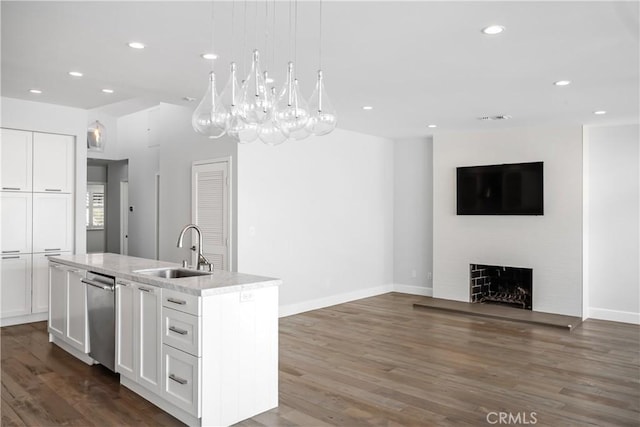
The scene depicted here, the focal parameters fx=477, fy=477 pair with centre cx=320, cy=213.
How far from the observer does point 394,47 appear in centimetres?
340

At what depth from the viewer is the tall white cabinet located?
5.40 metres

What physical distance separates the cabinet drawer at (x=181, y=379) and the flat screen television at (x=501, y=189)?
16.8 ft

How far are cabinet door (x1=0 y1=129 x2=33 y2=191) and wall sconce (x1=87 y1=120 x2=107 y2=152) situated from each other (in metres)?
3.09

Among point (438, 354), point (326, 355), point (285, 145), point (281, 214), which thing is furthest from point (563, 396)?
point (285, 145)

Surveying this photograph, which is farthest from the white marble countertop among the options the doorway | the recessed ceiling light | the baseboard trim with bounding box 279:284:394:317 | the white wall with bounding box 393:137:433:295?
the doorway

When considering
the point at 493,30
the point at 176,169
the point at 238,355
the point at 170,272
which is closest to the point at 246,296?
the point at 238,355

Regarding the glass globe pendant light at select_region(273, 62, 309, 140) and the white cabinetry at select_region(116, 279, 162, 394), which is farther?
the white cabinetry at select_region(116, 279, 162, 394)

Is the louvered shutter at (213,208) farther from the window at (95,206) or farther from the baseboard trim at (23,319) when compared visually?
the window at (95,206)

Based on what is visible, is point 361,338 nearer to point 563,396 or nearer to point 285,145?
point 563,396

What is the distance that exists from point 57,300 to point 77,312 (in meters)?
0.55

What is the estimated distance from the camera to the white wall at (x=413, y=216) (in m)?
7.76

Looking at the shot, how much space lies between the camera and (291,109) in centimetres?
295

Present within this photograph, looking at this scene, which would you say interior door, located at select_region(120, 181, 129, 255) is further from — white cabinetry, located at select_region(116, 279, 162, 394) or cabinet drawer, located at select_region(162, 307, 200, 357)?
cabinet drawer, located at select_region(162, 307, 200, 357)

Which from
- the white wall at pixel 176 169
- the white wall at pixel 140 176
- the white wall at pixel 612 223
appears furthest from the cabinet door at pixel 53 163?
the white wall at pixel 612 223
